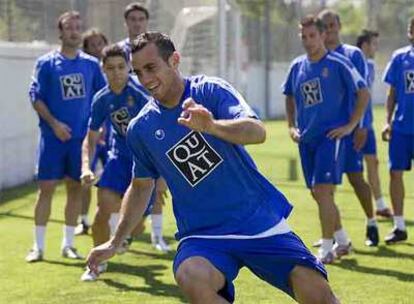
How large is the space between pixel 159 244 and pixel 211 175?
4.86m

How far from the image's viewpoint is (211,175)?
5.55 meters

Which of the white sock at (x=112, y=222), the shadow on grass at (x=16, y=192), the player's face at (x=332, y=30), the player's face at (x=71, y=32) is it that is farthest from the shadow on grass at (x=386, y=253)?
the shadow on grass at (x=16, y=192)

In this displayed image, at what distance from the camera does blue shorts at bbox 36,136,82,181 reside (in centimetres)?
1015

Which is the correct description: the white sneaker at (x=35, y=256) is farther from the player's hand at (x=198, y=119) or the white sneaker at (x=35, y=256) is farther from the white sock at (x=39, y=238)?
the player's hand at (x=198, y=119)

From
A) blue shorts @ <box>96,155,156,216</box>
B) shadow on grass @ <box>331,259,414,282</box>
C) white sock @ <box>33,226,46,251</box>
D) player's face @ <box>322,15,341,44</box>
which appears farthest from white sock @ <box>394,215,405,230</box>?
white sock @ <box>33,226,46,251</box>

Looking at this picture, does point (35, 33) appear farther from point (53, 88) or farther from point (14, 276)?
point (14, 276)

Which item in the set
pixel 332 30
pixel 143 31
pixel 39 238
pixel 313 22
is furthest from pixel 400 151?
pixel 39 238

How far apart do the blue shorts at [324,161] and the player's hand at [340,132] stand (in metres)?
0.05

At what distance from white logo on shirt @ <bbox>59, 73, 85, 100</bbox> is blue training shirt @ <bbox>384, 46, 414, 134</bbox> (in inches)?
124

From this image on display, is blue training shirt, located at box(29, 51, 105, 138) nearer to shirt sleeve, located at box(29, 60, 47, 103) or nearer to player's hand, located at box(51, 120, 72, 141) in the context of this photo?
shirt sleeve, located at box(29, 60, 47, 103)

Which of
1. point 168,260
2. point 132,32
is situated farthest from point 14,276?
point 132,32

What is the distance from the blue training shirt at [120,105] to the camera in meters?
9.10

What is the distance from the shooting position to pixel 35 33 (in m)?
16.7

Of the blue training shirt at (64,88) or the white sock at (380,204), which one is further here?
the white sock at (380,204)
